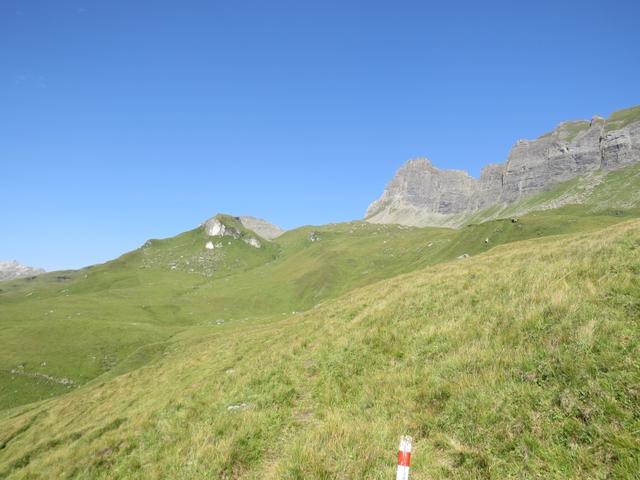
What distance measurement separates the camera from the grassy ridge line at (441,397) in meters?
7.59

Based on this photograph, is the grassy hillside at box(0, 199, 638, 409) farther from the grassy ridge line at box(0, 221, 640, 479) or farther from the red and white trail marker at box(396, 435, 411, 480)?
the red and white trail marker at box(396, 435, 411, 480)

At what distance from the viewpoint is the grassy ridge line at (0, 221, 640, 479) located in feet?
24.9

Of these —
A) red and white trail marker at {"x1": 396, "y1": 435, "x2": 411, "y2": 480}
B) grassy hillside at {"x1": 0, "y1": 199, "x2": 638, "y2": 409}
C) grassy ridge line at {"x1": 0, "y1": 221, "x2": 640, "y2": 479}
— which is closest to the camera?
red and white trail marker at {"x1": 396, "y1": 435, "x2": 411, "y2": 480}

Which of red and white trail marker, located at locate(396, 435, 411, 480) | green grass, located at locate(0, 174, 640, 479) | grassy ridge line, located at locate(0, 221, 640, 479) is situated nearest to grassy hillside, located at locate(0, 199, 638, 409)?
green grass, located at locate(0, 174, 640, 479)

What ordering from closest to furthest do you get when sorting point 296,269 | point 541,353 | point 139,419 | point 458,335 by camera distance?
point 541,353 < point 458,335 < point 139,419 < point 296,269

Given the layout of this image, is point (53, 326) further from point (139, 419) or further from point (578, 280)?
point (578, 280)

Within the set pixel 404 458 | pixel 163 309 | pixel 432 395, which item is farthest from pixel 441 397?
pixel 163 309

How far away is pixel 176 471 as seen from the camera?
10852 mm

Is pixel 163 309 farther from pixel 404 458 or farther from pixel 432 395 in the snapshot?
pixel 404 458

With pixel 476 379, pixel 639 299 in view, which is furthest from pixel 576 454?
pixel 639 299

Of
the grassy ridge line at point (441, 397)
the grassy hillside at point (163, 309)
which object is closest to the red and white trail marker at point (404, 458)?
the grassy ridge line at point (441, 397)

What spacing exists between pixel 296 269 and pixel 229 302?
51.2 meters

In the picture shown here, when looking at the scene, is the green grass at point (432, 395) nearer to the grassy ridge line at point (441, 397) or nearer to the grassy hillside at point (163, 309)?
the grassy ridge line at point (441, 397)

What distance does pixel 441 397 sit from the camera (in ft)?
33.7
